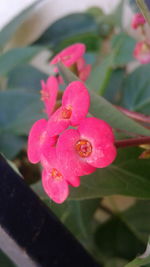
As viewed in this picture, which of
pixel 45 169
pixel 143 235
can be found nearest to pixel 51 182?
pixel 45 169

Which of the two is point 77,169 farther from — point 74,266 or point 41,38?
point 41,38

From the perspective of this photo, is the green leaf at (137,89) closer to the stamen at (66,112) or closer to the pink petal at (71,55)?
the pink petal at (71,55)

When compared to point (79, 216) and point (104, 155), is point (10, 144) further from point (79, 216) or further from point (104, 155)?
point (104, 155)

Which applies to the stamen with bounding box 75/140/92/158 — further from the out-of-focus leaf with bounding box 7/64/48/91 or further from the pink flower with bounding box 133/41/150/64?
the out-of-focus leaf with bounding box 7/64/48/91

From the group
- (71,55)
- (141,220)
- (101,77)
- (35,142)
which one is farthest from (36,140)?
(141,220)

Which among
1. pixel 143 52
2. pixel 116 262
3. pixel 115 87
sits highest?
pixel 143 52

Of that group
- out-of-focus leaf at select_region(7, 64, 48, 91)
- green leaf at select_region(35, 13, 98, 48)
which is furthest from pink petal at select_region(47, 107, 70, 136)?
green leaf at select_region(35, 13, 98, 48)
